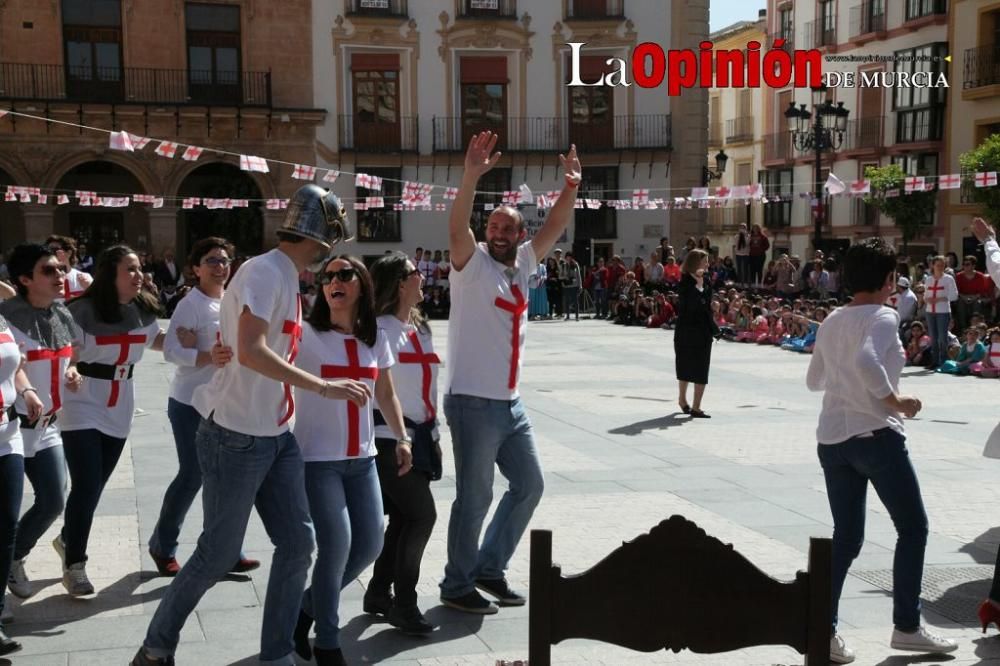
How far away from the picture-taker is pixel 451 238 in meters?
4.90

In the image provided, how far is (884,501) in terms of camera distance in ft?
15.0

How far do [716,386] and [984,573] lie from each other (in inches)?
323

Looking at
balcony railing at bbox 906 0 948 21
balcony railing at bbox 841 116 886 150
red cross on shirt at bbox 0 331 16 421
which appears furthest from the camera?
balcony railing at bbox 841 116 886 150

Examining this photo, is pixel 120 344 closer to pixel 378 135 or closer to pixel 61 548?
pixel 61 548

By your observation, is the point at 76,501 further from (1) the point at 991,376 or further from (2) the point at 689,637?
(1) the point at 991,376

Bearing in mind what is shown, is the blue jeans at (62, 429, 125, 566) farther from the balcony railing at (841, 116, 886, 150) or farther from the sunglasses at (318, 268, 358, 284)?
the balcony railing at (841, 116, 886, 150)

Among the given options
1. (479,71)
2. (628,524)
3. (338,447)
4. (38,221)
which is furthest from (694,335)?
(38,221)

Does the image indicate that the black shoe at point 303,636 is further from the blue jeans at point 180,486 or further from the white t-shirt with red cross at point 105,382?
the white t-shirt with red cross at point 105,382

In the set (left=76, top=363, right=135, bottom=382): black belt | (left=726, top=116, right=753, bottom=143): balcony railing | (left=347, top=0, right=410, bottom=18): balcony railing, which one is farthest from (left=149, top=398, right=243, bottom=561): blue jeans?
(left=726, top=116, right=753, bottom=143): balcony railing

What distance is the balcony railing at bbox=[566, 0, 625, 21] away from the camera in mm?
34344

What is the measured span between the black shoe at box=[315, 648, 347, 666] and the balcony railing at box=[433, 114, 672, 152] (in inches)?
1179

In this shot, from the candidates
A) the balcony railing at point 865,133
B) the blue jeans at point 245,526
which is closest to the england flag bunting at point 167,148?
the blue jeans at point 245,526

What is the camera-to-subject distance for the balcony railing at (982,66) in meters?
34.0

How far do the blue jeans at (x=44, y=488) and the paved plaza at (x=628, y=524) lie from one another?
370mm
